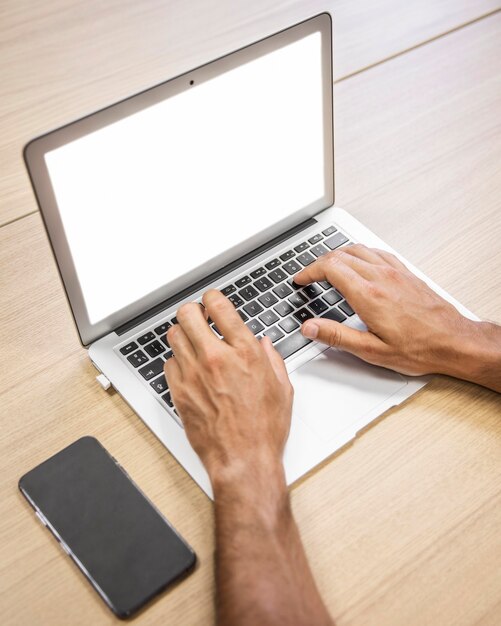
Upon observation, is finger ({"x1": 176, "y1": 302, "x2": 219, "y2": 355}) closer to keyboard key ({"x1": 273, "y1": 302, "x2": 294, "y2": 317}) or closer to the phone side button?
keyboard key ({"x1": 273, "y1": 302, "x2": 294, "y2": 317})

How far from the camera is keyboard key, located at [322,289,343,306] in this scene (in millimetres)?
903

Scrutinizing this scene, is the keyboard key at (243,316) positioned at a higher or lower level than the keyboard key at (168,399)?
higher

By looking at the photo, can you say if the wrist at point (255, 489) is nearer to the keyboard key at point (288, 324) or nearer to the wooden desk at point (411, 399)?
the wooden desk at point (411, 399)

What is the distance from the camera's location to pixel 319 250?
0.96 metres

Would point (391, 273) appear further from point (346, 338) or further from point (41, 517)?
point (41, 517)

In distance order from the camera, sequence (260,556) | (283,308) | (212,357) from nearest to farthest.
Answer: (260,556) → (212,357) → (283,308)

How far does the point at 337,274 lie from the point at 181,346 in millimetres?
210

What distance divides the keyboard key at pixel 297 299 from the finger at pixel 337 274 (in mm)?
15

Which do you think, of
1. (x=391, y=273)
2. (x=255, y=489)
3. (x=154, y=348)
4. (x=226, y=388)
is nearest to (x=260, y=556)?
(x=255, y=489)

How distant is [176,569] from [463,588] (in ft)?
0.89

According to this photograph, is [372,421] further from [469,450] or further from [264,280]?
[264,280]

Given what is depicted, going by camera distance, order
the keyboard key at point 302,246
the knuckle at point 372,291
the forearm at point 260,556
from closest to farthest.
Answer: the forearm at point 260,556 → the knuckle at point 372,291 → the keyboard key at point 302,246

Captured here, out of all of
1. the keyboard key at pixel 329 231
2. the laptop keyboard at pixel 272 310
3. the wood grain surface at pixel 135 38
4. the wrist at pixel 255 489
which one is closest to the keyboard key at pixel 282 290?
the laptop keyboard at pixel 272 310

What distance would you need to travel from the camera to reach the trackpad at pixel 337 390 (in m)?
0.80
